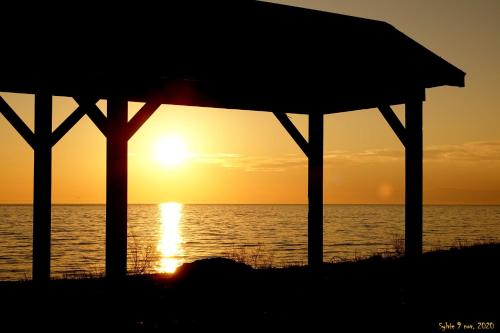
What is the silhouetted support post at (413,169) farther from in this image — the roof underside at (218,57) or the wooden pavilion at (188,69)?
the roof underside at (218,57)

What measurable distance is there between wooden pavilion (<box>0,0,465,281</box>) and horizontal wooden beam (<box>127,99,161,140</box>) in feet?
0.05

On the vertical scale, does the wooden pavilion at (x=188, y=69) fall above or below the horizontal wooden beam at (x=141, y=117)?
above

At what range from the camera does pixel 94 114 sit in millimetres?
8992

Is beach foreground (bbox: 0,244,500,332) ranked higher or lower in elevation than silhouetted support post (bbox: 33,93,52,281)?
lower

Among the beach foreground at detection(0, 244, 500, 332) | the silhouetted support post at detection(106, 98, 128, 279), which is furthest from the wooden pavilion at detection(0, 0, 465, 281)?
the beach foreground at detection(0, 244, 500, 332)

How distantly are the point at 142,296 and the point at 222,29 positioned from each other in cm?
415

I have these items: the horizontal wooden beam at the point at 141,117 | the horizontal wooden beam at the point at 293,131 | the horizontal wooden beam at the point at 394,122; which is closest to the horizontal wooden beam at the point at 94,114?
the horizontal wooden beam at the point at 141,117

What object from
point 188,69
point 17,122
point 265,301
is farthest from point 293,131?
point 17,122

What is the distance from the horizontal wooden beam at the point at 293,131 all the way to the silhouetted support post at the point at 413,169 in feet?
7.30

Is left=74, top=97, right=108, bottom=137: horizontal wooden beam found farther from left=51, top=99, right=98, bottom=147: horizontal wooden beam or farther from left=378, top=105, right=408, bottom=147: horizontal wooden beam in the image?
left=378, top=105, right=408, bottom=147: horizontal wooden beam

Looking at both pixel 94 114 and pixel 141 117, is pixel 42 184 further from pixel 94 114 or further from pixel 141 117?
pixel 141 117

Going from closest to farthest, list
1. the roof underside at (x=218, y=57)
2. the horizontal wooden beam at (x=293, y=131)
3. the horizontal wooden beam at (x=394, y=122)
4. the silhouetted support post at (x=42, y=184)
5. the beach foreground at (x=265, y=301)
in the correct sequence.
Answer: the beach foreground at (x=265, y=301) < the roof underside at (x=218, y=57) < the silhouetted support post at (x=42, y=184) < the horizontal wooden beam at (x=394, y=122) < the horizontal wooden beam at (x=293, y=131)

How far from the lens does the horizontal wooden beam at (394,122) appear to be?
1057 centimetres

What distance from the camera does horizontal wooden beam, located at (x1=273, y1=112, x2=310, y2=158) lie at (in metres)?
11.8
